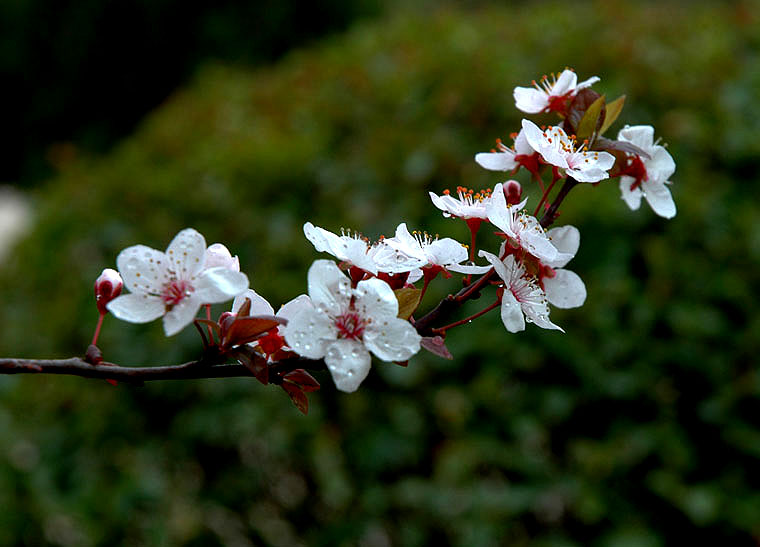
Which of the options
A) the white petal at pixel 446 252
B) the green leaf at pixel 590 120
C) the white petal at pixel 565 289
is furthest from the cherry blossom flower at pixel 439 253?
the green leaf at pixel 590 120

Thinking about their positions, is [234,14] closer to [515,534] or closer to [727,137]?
[727,137]

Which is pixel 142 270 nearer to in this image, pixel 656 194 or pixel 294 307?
pixel 294 307

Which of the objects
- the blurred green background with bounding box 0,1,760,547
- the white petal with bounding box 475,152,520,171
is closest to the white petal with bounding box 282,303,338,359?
the white petal with bounding box 475,152,520,171

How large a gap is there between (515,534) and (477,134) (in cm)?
121

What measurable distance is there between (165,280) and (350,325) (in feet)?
0.59

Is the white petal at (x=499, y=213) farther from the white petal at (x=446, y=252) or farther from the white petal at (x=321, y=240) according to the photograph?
the white petal at (x=321, y=240)

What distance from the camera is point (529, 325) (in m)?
1.97

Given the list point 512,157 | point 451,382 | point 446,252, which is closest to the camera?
point 446,252

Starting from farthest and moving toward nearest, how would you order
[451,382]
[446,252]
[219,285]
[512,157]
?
[451,382] → [512,157] → [446,252] → [219,285]

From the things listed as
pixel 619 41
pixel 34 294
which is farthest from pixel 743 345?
pixel 34 294

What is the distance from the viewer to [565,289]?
832mm

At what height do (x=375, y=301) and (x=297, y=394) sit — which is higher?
(x=375, y=301)

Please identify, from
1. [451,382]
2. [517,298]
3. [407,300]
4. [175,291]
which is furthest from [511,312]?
[451,382]

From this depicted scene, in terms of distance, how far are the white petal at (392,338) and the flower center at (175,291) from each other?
0.18m
